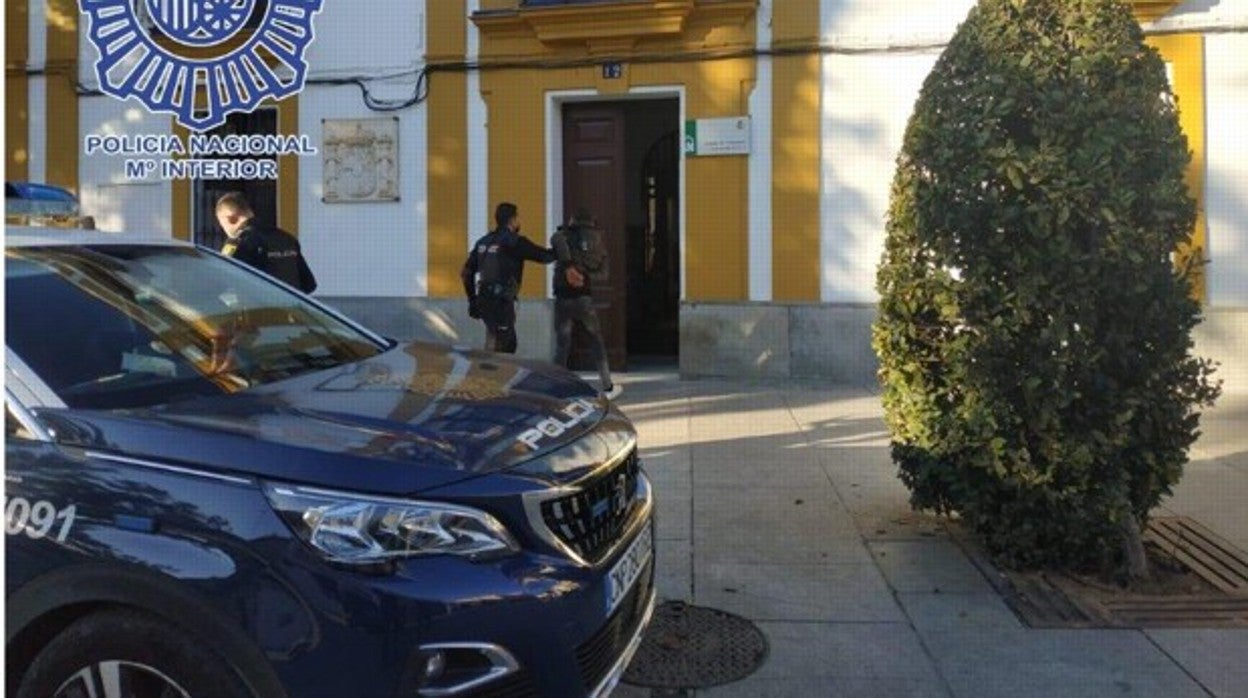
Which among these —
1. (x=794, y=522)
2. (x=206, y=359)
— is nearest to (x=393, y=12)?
(x=794, y=522)

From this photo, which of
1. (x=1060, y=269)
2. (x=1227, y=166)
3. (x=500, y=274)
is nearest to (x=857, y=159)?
(x=1227, y=166)

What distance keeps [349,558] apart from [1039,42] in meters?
3.72

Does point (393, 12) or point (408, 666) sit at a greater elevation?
point (393, 12)

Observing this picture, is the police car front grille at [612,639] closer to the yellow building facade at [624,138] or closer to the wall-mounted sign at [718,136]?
the yellow building facade at [624,138]

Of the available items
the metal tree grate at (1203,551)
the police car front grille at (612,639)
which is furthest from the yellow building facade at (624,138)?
the police car front grille at (612,639)

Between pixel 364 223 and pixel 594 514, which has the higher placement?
pixel 364 223

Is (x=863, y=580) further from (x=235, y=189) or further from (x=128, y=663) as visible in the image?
(x=235, y=189)

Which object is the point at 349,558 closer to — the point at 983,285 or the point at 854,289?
the point at 983,285

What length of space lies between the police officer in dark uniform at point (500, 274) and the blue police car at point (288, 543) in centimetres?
549

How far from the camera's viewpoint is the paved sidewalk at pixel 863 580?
3.81 meters

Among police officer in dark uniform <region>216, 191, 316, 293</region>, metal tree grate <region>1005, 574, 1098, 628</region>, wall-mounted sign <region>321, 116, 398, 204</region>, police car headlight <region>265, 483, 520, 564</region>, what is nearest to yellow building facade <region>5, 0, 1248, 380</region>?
wall-mounted sign <region>321, 116, 398, 204</region>

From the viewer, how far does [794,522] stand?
5.74 m

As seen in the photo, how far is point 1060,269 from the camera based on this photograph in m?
4.44

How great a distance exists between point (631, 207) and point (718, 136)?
94.2 inches
